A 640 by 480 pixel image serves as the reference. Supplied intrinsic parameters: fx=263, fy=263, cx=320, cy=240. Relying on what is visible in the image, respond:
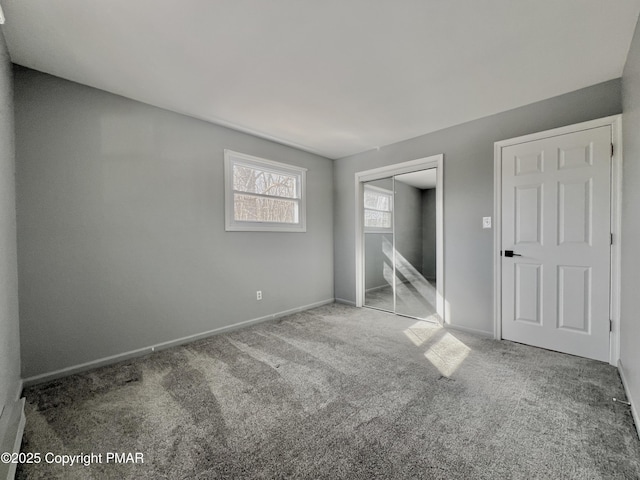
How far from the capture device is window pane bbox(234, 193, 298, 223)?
11.0 feet

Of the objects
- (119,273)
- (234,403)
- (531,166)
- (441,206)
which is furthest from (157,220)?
(531,166)

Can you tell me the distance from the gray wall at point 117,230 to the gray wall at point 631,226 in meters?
3.33

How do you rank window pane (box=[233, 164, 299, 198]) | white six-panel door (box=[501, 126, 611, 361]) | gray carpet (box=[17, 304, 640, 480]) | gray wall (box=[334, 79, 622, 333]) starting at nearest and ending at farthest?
gray carpet (box=[17, 304, 640, 480])
white six-panel door (box=[501, 126, 611, 361])
gray wall (box=[334, 79, 622, 333])
window pane (box=[233, 164, 299, 198])

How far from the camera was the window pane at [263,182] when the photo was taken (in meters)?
3.35

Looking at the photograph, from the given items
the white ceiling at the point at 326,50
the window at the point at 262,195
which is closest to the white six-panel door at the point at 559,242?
the white ceiling at the point at 326,50

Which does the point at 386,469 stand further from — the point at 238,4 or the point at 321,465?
the point at 238,4

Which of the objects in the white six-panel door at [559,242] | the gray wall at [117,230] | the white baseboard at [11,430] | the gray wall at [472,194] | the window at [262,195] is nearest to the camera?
the white baseboard at [11,430]

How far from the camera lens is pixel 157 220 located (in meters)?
2.65

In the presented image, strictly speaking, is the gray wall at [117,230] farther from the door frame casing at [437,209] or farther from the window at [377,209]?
the window at [377,209]

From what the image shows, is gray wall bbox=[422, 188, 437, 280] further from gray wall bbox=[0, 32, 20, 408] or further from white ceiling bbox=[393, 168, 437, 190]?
gray wall bbox=[0, 32, 20, 408]

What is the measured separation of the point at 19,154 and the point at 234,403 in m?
2.44

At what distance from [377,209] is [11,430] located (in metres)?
4.03

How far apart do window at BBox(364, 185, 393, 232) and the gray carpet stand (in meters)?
1.95

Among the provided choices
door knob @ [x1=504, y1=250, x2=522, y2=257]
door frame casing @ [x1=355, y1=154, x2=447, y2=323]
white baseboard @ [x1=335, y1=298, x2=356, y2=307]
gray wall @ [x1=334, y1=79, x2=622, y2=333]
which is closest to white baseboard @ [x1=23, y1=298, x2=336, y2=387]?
white baseboard @ [x1=335, y1=298, x2=356, y2=307]
